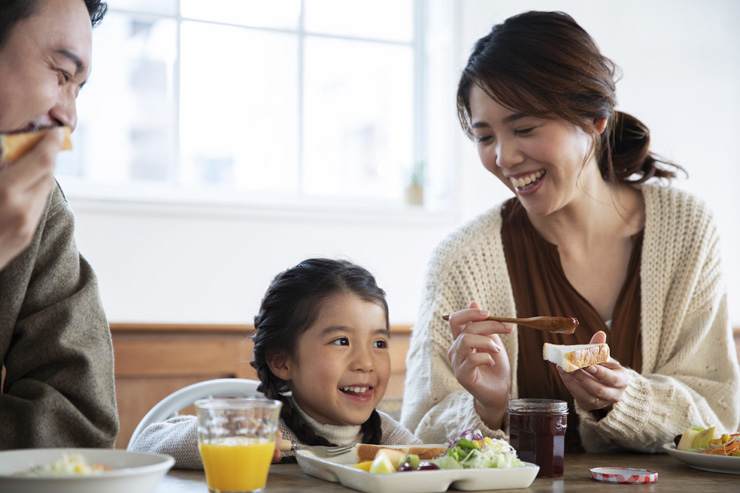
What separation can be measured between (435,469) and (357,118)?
2.82m

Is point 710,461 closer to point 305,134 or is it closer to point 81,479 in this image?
point 81,479

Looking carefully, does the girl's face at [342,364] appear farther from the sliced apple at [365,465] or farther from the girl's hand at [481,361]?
the sliced apple at [365,465]

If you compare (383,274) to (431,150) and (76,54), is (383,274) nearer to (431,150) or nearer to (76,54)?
(431,150)

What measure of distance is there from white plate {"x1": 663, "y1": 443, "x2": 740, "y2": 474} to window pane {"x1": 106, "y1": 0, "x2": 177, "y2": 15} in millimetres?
2774

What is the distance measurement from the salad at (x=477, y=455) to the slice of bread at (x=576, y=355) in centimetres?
23

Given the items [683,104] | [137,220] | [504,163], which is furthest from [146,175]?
[683,104]

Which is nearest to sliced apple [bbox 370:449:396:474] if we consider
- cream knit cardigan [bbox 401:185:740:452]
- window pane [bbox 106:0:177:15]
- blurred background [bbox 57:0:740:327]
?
cream knit cardigan [bbox 401:185:740:452]

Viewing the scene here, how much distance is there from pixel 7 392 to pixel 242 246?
2.08 metres

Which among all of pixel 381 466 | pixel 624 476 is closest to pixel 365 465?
pixel 381 466

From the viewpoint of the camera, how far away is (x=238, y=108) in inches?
139

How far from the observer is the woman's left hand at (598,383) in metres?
1.43

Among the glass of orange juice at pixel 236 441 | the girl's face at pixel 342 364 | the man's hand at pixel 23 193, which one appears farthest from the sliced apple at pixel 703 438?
the man's hand at pixel 23 193

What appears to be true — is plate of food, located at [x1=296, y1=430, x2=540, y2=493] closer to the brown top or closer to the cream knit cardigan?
the cream knit cardigan

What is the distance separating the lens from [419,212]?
3557mm
